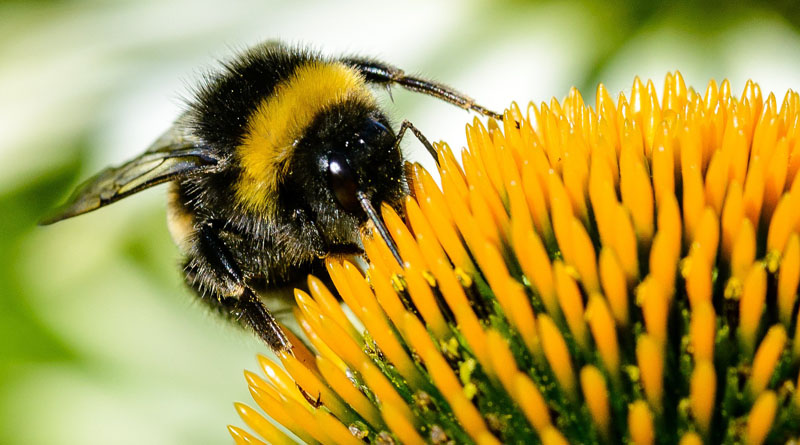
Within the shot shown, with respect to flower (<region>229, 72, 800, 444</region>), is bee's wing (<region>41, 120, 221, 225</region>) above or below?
above

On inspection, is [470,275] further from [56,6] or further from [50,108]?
[56,6]

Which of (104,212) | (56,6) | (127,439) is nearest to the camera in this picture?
(127,439)

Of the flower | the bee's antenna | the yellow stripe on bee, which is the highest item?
the yellow stripe on bee

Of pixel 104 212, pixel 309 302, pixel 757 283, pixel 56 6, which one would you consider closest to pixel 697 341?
pixel 757 283

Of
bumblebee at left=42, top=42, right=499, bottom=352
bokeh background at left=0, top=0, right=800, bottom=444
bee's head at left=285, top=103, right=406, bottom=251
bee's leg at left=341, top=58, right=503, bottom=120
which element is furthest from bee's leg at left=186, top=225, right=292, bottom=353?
bokeh background at left=0, top=0, right=800, bottom=444

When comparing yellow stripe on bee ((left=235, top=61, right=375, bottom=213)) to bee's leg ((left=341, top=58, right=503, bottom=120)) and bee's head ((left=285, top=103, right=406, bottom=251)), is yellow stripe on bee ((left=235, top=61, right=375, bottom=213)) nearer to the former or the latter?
bee's head ((left=285, top=103, right=406, bottom=251))

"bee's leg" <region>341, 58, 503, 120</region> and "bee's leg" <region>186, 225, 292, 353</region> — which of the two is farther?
"bee's leg" <region>341, 58, 503, 120</region>
